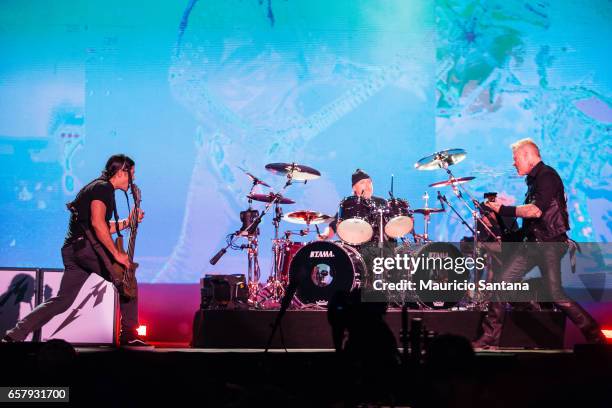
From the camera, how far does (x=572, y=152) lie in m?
8.41

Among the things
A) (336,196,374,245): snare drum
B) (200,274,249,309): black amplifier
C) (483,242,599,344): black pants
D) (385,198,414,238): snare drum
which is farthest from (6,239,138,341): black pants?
(483,242,599,344): black pants

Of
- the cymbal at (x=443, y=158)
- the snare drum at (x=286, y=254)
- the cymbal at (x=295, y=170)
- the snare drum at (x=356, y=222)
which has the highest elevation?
the cymbal at (x=443, y=158)

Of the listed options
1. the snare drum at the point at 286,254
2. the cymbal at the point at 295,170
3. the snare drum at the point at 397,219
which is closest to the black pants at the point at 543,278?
the snare drum at the point at 397,219

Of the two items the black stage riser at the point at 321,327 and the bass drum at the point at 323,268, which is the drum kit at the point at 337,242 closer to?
the bass drum at the point at 323,268

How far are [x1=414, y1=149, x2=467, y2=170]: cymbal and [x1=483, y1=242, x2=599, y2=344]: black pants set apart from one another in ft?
4.76

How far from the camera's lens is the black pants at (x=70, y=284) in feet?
17.5

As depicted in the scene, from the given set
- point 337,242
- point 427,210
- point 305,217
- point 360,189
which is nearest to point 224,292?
point 305,217

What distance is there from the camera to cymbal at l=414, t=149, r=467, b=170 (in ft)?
22.8

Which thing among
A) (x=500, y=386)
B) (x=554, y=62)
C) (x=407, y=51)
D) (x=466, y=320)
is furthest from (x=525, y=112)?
(x=500, y=386)

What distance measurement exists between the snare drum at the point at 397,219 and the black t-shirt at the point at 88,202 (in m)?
3.17

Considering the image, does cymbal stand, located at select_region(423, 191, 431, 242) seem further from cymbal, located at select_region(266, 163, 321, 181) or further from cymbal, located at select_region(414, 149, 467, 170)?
cymbal, located at select_region(266, 163, 321, 181)

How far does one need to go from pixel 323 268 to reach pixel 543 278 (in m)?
2.48

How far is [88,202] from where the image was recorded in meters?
5.53

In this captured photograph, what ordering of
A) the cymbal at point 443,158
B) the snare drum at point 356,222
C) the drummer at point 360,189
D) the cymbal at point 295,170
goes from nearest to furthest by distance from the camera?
the cymbal at point 443,158 → the snare drum at point 356,222 → the cymbal at point 295,170 → the drummer at point 360,189
